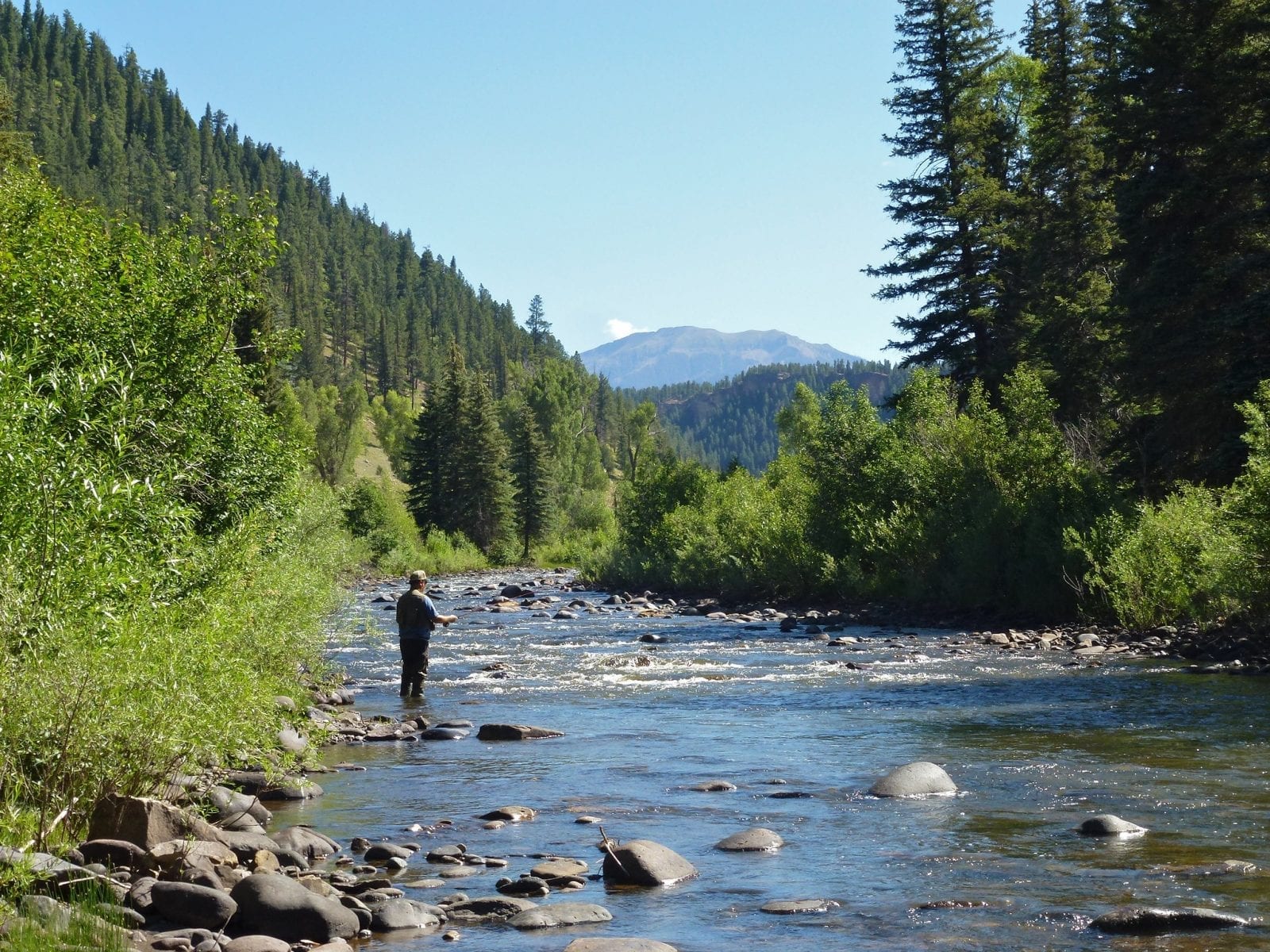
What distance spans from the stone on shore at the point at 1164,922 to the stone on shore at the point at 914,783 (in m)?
4.34

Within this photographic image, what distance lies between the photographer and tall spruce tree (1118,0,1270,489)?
25.2 meters

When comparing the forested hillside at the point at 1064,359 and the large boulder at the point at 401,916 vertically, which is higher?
the forested hillside at the point at 1064,359

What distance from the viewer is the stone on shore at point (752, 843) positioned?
33.6ft

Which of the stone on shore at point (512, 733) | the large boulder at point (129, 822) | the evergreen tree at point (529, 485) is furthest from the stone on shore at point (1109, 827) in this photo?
the evergreen tree at point (529, 485)

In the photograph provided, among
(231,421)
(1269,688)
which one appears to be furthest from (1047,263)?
(231,421)

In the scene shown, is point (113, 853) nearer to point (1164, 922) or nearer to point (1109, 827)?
point (1164, 922)

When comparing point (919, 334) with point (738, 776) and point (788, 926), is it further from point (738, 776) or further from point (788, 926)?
point (788, 926)

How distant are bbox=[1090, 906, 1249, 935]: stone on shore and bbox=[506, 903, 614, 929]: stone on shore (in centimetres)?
328

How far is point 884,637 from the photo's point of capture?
2909cm

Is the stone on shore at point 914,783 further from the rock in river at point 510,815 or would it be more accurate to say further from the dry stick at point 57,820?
the dry stick at point 57,820

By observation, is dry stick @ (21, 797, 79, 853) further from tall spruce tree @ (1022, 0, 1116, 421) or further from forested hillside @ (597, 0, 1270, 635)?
tall spruce tree @ (1022, 0, 1116, 421)

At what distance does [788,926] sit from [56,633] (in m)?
5.30

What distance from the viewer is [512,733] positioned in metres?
16.4

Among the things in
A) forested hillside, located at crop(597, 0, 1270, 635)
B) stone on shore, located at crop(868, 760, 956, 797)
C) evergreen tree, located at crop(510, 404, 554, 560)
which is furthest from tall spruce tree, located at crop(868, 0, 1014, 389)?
evergreen tree, located at crop(510, 404, 554, 560)
